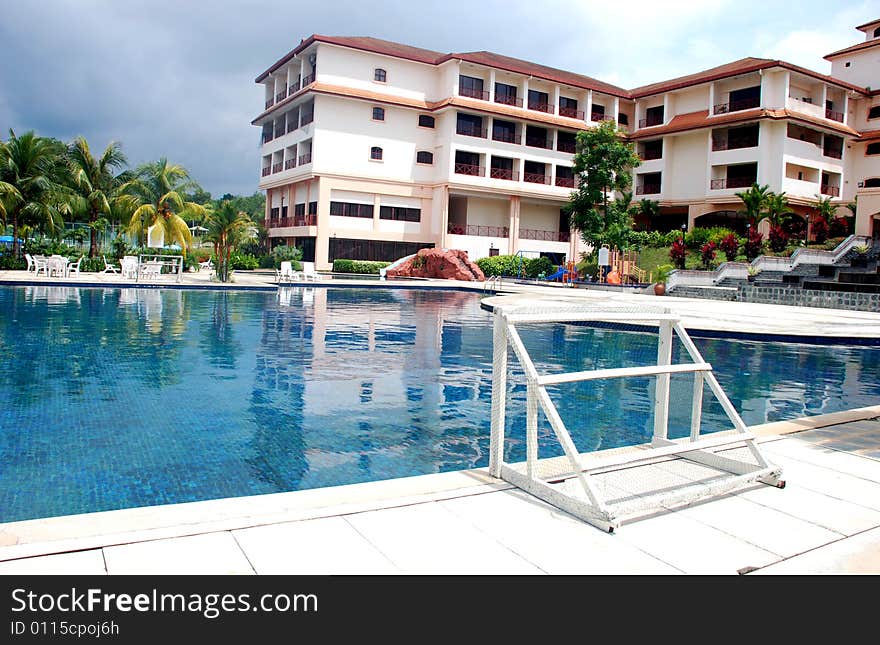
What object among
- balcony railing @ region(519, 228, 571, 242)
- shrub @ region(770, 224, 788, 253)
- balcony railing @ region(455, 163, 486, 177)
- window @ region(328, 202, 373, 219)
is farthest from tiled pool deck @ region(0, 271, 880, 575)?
balcony railing @ region(519, 228, 571, 242)

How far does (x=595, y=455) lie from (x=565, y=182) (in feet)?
149

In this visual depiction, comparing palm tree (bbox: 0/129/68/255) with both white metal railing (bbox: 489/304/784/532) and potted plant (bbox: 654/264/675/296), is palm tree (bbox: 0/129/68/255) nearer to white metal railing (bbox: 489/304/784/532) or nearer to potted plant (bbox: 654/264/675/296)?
potted plant (bbox: 654/264/675/296)

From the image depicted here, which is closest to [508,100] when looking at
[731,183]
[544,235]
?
[544,235]

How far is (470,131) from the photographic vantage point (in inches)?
1789

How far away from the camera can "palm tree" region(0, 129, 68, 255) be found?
31516 mm

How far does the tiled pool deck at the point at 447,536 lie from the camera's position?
10.7ft

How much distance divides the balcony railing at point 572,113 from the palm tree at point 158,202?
2463 cm

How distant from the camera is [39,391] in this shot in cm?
782

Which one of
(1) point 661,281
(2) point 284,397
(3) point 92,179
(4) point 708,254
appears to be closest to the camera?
(2) point 284,397

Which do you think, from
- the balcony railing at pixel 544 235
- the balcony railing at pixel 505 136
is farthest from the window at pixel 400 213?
the balcony railing at pixel 544 235

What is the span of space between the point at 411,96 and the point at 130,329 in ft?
114

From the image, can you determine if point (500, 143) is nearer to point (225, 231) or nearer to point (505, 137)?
point (505, 137)

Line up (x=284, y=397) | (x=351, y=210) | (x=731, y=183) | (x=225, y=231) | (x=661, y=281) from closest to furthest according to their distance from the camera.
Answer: (x=284, y=397), (x=225, y=231), (x=661, y=281), (x=351, y=210), (x=731, y=183)
